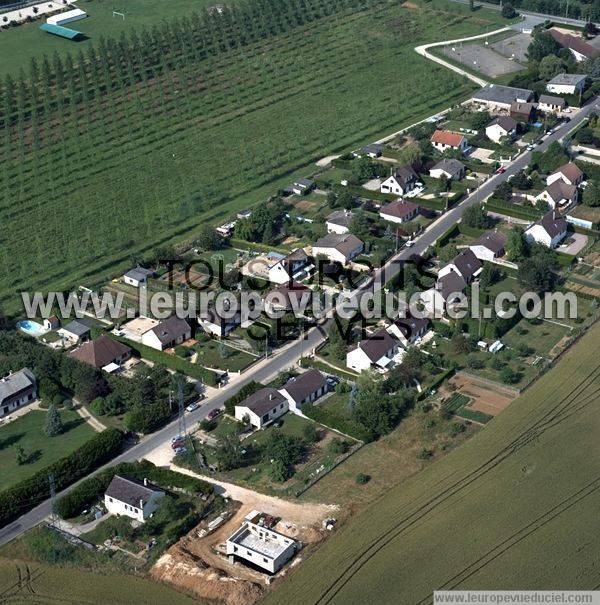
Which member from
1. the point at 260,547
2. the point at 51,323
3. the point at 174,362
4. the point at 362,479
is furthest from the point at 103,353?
the point at 260,547

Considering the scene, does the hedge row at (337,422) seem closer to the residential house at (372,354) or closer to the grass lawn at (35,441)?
the residential house at (372,354)

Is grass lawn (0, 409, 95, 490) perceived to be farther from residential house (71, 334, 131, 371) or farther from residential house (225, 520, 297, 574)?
residential house (225, 520, 297, 574)

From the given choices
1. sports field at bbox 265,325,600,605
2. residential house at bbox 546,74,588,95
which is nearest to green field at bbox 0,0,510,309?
residential house at bbox 546,74,588,95

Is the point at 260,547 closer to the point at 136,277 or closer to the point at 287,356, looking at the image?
the point at 287,356

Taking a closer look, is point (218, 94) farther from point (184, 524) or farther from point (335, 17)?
point (184, 524)

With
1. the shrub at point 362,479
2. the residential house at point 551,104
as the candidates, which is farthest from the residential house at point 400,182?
the shrub at point 362,479

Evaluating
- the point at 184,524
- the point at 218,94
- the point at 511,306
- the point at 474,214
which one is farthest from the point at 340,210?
the point at 184,524
